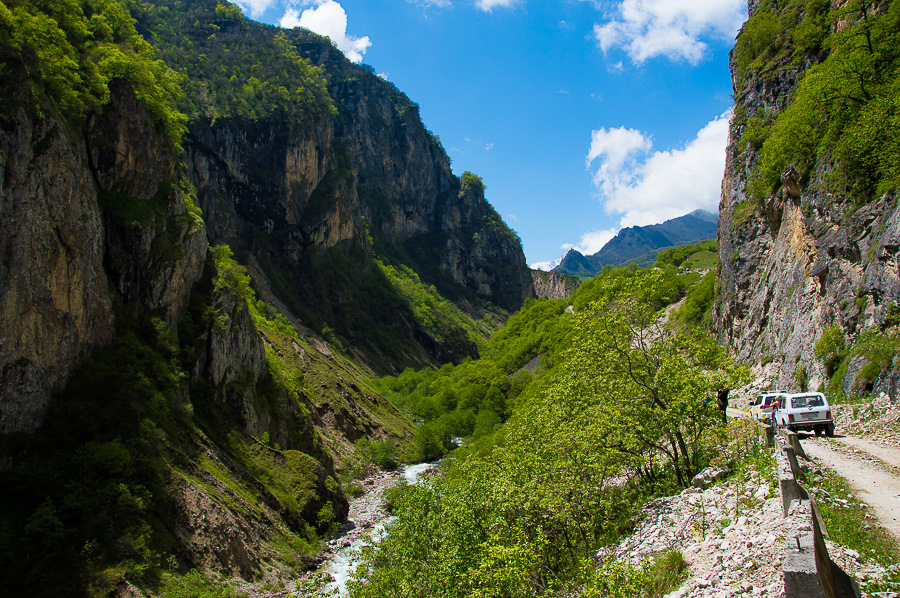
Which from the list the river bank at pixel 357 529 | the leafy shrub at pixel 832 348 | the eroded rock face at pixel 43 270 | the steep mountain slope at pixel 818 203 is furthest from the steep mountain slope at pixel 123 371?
the steep mountain slope at pixel 818 203

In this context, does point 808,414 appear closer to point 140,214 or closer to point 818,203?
point 818,203

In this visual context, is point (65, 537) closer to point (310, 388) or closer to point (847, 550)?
→ point (847, 550)

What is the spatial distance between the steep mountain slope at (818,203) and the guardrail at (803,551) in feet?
44.0

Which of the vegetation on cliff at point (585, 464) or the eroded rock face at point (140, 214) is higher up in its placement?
the eroded rock face at point (140, 214)

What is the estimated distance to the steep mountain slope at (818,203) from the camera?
74.9 feet

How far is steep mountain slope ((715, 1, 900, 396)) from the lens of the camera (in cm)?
2283

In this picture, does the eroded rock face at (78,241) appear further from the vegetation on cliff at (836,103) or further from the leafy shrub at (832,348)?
the vegetation on cliff at (836,103)

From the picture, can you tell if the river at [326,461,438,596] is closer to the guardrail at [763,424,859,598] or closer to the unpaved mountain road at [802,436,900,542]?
the guardrail at [763,424,859,598]

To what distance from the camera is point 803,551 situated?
679 centimetres

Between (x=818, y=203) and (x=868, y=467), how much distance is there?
2079 centimetres

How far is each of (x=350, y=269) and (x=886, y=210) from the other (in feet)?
404

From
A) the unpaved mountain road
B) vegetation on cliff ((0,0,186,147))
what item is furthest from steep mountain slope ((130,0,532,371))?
the unpaved mountain road

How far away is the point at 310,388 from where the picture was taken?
64.8 meters

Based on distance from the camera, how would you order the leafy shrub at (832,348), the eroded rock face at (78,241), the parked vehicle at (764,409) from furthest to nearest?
the eroded rock face at (78,241) < the leafy shrub at (832,348) < the parked vehicle at (764,409)
